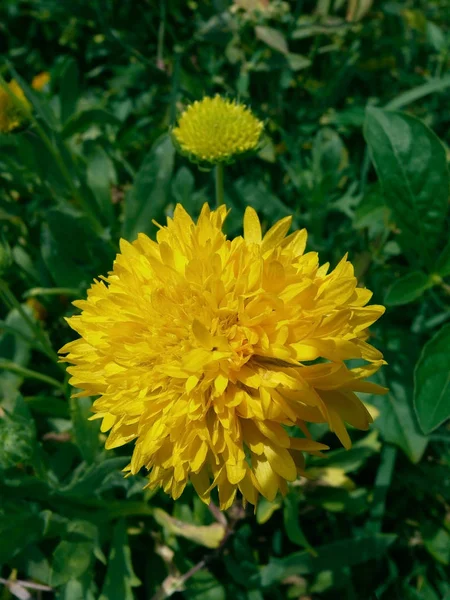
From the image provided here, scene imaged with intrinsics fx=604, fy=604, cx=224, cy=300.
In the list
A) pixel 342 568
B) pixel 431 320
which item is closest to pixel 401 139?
pixel 431 320

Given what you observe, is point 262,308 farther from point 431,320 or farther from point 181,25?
point 181,25

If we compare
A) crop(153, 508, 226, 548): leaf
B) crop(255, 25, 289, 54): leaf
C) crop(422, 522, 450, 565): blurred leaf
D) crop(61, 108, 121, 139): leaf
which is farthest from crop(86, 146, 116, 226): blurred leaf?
crop(422, 522, 450, 565): blurred leaf

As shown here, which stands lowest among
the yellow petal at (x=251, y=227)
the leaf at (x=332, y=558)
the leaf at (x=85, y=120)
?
the leaf at (x=332, y=558)

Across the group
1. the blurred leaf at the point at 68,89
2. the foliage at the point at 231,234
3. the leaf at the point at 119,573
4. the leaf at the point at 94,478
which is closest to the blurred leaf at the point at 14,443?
the foliage at the point at 231,234

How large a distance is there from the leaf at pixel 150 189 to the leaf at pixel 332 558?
1015mm

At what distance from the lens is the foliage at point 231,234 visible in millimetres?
1516

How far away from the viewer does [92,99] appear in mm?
2449

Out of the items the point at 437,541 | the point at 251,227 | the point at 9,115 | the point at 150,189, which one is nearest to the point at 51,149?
the point at 9,115

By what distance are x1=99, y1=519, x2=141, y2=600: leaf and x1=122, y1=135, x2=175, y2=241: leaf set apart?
86cm

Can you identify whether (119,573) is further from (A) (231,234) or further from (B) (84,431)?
(A) (231,234)

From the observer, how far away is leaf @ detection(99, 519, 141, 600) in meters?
1.50

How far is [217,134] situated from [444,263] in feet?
2.14

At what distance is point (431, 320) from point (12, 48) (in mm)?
2218

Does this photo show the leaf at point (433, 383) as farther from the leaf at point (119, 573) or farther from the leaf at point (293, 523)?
the leaf at point (119, 573)
